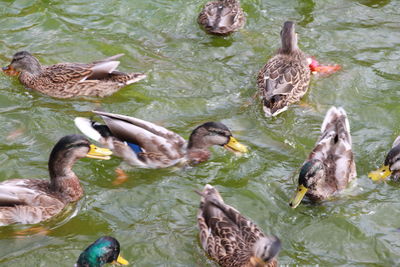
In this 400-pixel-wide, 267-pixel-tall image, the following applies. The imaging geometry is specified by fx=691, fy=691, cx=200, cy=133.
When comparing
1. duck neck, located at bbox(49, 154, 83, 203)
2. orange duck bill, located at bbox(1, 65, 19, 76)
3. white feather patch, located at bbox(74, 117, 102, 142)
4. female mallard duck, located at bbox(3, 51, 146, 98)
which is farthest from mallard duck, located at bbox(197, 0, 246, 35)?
duck neck, located at bbox(49, 154, 83, 203)

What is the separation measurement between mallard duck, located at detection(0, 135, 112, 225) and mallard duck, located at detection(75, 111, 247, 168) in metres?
0.49

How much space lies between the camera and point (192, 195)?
24.5 ft

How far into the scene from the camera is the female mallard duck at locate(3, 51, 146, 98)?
9117 millimetres

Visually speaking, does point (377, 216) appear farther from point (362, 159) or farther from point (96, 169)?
point (96, 169)

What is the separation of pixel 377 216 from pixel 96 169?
312 cm

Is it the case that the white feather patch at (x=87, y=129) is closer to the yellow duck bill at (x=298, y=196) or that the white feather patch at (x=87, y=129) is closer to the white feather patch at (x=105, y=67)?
the white feather patch at (x=105, y=67)

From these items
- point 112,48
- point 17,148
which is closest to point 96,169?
point 17,148

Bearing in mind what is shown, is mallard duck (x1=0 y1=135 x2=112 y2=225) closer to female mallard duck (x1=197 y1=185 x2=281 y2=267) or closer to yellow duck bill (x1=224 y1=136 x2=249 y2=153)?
female mallard duck (x1=197 y1=185 x2=281 y2=267)

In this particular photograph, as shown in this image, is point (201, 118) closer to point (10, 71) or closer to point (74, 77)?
point (74, 77)

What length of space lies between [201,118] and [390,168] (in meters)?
2.48

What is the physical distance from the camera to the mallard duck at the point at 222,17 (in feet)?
34.0

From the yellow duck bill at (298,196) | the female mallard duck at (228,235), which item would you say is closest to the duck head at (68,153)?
the female mallard duck at (228,235)

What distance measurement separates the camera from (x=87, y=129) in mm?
7883

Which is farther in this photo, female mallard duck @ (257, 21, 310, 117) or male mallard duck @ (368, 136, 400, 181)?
female mallard duck @ (257, 21, 310, 117)
